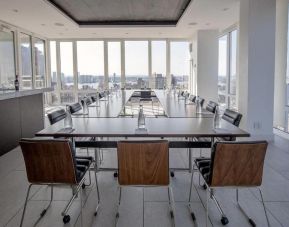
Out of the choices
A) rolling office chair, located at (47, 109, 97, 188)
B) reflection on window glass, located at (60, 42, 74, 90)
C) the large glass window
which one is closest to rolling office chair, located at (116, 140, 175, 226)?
rolling office chair, located at (47, 109, 97, 188)

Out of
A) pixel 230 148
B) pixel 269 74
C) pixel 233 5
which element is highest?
pixel 233 5

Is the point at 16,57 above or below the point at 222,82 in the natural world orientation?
above

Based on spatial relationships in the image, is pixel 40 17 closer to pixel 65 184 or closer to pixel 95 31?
pixel 95 31

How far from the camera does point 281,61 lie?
242 inches

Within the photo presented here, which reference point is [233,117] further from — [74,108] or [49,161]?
[74,108]

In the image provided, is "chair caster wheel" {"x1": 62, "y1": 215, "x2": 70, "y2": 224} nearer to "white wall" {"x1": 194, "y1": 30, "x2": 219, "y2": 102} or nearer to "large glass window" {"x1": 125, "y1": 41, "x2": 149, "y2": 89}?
"white wall" {"x1": 194, "y1": 30, "x2": 219, "y2": 102}

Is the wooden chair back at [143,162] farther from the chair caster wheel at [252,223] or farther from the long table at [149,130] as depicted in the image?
the chair caster wheel at [252,223]

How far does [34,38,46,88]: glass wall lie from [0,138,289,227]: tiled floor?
24.5ft

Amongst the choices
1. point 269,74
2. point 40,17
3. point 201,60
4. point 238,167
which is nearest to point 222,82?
point 201,60

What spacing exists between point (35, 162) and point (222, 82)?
8707 millimetres

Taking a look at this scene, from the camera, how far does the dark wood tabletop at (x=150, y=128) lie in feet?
8.32

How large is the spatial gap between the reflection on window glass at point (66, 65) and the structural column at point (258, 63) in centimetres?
786

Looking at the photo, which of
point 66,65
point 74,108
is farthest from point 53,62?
point 74,108

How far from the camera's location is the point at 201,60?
9.84 metres
